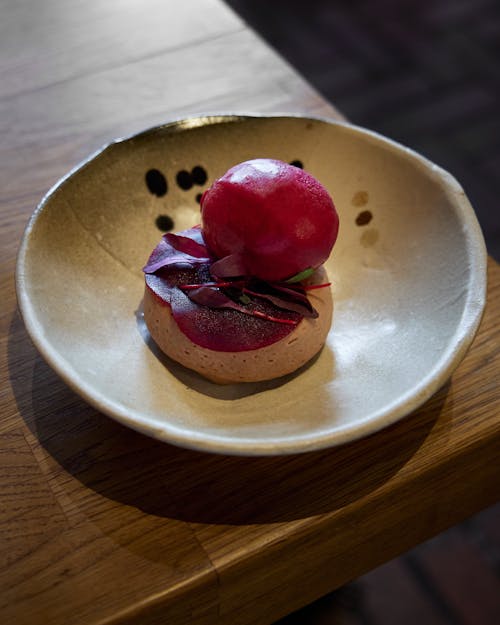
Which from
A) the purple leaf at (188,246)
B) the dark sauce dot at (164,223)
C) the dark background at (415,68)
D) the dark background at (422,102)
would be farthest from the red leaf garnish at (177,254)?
the dark background at (415,68)

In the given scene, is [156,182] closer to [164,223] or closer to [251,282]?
[164,223]

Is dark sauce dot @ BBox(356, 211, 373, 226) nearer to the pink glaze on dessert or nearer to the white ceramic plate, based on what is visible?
the white ceramic plate

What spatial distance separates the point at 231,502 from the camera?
1.96 feet

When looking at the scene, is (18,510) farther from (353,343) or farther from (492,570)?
(492,570)

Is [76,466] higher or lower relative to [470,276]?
lower

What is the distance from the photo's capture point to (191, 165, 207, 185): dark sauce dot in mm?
792

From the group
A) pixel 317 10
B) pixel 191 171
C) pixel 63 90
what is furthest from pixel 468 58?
pixel 191 171

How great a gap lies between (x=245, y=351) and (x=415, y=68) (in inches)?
62.2

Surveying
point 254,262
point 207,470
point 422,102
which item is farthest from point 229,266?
point 422,102

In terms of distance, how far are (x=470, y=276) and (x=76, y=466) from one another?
0.37 m

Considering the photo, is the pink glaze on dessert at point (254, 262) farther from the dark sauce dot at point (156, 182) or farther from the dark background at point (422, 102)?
the dark background at point (422, 102)

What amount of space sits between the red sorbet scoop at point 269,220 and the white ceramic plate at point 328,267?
0.36ft

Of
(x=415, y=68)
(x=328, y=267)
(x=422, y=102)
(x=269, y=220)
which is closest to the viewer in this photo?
(x=269, y=220)

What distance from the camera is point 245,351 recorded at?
605 millimetres
